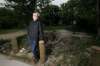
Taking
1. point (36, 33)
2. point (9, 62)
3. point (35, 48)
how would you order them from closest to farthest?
point (36, 33) < point (35, 48) < point (9, 62)

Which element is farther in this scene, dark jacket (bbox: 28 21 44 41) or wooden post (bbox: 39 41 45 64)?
dark jacket (bbox: 28 21 44 41)

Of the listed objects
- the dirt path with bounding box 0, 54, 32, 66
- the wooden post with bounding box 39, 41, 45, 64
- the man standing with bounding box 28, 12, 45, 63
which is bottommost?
the dirt path with bounding box 0, 54, 32, 66

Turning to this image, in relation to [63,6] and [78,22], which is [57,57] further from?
[63,6]

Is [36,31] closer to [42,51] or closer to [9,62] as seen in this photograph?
[42,51]

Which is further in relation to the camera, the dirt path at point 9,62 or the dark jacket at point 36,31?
the dirt path at point 9,62

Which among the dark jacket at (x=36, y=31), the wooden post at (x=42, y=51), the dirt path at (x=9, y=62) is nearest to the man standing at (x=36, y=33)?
the dark jacket at (x=36, y=31)

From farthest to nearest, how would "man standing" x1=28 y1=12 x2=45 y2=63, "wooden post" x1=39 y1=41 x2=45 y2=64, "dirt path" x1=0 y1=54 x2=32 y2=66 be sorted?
"dirt path" x1=0 y1=54 x2=32 y2=66 → "man standing" x1=28 y1=12 x2=45 y2=63 → "wooden post" x1=39 y1=41 x2=45 y2=64

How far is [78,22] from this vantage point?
22.7 meters

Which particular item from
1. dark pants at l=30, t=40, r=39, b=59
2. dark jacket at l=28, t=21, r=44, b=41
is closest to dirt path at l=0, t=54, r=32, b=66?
dark pants at l=30, t=40, r=39, b=59

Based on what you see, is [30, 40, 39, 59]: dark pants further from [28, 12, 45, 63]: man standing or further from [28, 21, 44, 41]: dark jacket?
[28, 21, 44, 41]: dark jacket

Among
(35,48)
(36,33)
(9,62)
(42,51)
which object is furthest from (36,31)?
(9,62)

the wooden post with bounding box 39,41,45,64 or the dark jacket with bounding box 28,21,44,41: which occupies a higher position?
the dark jacket with bounding box 28,21,44,41

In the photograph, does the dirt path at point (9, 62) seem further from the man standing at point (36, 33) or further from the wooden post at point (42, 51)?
the wooden post at point (42, 51)

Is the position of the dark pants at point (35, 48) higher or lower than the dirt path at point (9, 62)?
higher
